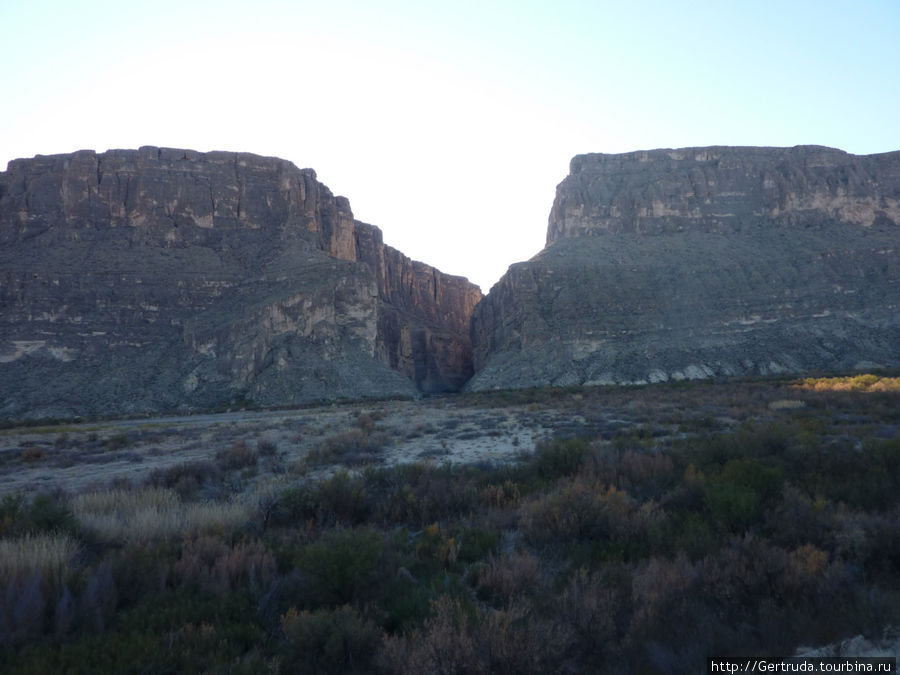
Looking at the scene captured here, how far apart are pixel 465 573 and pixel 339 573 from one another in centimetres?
131

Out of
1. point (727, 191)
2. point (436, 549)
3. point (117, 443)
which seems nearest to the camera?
point (436, 549)

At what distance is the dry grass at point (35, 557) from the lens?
15.2 ft

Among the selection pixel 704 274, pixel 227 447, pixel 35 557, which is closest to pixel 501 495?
pixel 35 557

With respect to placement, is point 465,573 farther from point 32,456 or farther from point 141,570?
point 32,456

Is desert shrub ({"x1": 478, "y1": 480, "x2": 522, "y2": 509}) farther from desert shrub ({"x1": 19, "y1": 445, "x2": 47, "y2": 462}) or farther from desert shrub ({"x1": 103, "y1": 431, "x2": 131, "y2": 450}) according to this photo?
desert shrub ({"x1": 103, "y1": 431, "x2": 131, "y2": 450})

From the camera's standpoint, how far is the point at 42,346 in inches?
2375

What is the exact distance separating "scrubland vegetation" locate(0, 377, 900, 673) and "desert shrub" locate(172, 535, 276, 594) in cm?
2

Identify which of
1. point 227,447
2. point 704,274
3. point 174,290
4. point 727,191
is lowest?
point 227,447

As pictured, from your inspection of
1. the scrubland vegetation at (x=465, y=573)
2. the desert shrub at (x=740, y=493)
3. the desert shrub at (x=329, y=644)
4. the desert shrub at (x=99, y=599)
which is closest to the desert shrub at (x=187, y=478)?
the scrubland vegetation at (x=465, y=573)

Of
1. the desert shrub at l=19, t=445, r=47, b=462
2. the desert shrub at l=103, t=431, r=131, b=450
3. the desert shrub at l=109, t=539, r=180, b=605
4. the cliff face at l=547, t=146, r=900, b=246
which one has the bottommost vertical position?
the desert shrub at l=103, t=431, r=131, b=450

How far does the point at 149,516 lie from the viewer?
6.64 m

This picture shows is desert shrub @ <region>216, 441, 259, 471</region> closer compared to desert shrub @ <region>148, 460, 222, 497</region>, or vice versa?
desert shrub @ <region>148, 460, 222, 497</region>

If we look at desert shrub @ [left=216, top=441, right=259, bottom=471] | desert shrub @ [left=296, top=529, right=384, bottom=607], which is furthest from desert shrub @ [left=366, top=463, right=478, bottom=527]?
desert shrub @ [left=216, top=441, right=259, bottom=471]

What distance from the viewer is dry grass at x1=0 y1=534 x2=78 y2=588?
4625 millimetres
